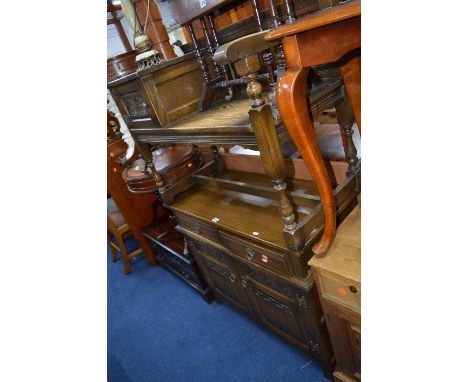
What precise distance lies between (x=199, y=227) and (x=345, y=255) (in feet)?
3.40

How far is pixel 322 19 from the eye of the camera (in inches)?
28.4

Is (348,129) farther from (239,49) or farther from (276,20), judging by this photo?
(239,49)

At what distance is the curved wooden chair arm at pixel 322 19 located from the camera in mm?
670

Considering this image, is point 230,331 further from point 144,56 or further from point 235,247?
point 144,56

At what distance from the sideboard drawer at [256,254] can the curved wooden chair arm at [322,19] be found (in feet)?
3.25

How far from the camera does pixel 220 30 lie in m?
1.72

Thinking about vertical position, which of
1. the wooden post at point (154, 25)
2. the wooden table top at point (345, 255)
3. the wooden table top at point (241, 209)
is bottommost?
the wooden table top at point (241, 209)

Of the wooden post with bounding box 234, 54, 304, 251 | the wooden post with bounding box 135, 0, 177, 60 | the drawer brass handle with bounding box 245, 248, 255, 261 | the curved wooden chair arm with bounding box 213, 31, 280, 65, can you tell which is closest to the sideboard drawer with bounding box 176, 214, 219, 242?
the drawer brass handle with bounding box 245, 248, 255, 261

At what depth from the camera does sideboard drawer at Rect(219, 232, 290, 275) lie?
1.49 metres

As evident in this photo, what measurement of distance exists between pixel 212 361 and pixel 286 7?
2.27 metres

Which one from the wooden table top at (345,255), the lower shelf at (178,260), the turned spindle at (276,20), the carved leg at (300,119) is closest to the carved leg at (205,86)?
the turned spindle at (276,20)

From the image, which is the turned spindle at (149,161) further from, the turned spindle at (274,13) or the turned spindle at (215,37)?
the turned spindle at (274,13)

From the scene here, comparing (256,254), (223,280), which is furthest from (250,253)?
(223,280)

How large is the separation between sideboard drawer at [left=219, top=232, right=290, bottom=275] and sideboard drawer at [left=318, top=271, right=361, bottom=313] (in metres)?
0.22
